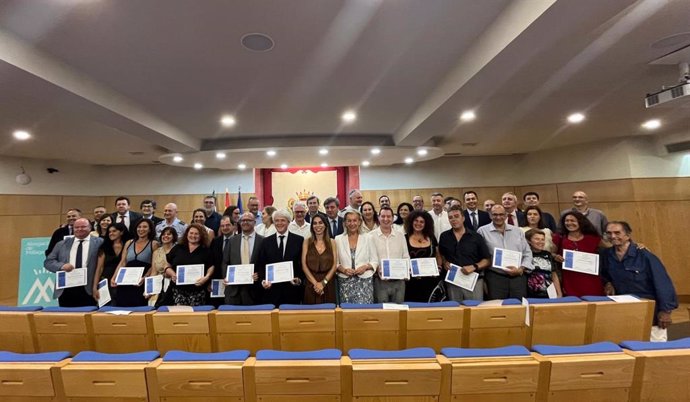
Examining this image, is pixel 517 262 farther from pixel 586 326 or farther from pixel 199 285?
pixel 199 285

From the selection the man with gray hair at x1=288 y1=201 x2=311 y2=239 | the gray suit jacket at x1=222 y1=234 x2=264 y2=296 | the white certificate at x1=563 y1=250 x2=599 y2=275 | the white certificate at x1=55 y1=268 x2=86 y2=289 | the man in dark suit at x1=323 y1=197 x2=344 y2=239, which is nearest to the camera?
the white certificate at x1=563 y1=250 x2=599 y2=275

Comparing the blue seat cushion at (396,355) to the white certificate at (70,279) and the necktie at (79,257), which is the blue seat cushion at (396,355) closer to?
the white certificate at (70,279)

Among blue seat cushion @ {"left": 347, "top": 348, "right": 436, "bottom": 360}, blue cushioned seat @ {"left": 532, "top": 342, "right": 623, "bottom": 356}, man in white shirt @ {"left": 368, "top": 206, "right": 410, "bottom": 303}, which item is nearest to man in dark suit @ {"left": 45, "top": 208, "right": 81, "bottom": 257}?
man in white shirt @ {"left": 368, "top": 206, "right": 410, "bottom": 303}

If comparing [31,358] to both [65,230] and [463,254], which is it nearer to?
[463,254]

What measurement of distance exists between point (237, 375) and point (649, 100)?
447 cm

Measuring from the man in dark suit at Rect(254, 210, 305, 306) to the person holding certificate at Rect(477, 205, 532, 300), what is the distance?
185cm

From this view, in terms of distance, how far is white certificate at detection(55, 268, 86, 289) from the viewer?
3029 millimetres

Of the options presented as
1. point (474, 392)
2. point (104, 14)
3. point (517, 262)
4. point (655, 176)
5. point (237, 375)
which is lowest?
point (474, 392)

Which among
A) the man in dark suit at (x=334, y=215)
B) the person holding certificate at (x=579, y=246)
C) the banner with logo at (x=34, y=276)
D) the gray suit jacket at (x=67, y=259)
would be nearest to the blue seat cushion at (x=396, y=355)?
the person holding certificate at (x=579, y=246)

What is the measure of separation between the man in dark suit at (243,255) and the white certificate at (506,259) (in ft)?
7.42

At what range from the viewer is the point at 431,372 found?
130 cm

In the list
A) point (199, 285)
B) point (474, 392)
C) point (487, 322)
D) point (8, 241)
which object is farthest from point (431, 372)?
point (8, 241)

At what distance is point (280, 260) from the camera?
3.08m

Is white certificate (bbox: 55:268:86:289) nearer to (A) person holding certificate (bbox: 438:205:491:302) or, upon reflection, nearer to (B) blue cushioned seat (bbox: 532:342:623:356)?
(A) person holding certificate (bbox: 438:205:491:302)
